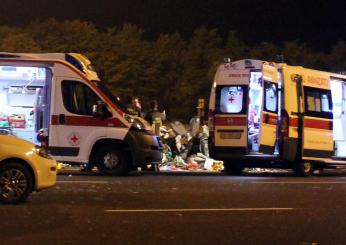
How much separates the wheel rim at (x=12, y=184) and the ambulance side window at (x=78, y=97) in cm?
548

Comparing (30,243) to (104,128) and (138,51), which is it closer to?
(104,128)

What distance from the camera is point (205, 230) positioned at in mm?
8875

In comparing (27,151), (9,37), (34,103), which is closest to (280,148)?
(34,103)

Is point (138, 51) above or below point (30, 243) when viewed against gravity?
above

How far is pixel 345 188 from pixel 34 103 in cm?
781

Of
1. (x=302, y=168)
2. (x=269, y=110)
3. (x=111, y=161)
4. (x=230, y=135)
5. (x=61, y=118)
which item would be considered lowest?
(x=302, y=168)

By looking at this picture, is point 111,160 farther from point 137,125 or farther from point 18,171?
point 18,171

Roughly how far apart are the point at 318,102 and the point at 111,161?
5.57 meters

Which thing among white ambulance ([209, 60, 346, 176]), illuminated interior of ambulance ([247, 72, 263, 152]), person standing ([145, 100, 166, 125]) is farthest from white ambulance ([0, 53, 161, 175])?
person standing ([145, 100, 166, 125])

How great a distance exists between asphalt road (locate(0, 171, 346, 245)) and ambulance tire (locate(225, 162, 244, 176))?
3.56 meters

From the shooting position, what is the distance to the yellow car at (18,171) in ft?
34.9

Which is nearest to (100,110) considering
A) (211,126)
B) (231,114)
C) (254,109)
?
(211,126)

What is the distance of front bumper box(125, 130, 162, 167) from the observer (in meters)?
16.1

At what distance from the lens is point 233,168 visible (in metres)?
18.2
